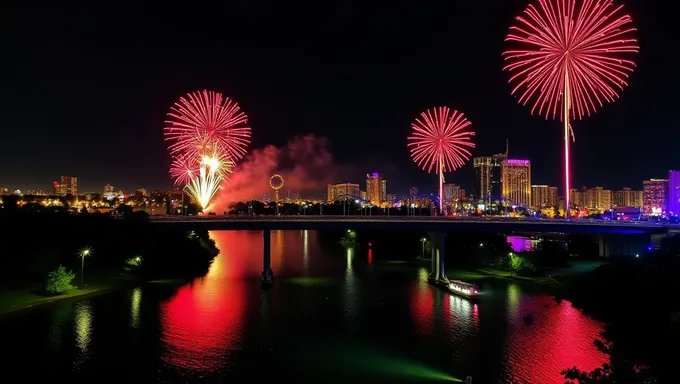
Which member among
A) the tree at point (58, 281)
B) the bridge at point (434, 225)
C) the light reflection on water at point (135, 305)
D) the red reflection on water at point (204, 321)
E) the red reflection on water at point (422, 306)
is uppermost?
the bridge at point (434, 225)

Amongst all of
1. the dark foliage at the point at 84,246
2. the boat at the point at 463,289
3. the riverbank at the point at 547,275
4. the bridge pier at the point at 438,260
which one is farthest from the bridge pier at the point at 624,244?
the dark foliage at the point at 84,246

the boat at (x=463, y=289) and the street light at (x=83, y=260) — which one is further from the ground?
the street light at (x=83, y=260)

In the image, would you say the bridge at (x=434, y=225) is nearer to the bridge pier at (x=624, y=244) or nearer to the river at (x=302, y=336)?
the bridge pier at (x=624, y=244)

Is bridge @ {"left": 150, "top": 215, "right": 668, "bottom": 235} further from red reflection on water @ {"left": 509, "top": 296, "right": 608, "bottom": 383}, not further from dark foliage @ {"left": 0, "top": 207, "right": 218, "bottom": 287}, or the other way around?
red reflection on water @ {"left": 509, "top": 296, "right": 608, "bottom": 383}

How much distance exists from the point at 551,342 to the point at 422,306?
1768cm

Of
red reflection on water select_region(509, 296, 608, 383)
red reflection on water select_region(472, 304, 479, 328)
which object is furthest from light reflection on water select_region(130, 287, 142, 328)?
red reflection on water select_region(509, 296, 608, 383)

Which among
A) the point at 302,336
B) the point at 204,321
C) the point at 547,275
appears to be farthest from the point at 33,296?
the point at 547,275

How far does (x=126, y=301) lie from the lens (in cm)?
6100

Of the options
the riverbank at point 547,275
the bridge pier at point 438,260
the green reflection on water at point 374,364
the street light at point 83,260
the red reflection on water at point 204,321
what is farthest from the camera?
the bridge pier at point 438,260

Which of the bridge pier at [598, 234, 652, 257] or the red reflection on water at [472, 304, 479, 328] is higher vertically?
the bridge pier at [598, 234, 652, 257]

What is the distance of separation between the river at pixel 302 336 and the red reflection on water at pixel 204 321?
4.9 inches

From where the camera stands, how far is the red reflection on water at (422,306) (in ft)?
168

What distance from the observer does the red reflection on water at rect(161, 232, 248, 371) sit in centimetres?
4034

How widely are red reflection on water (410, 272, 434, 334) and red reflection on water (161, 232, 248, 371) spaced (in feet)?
57.8
